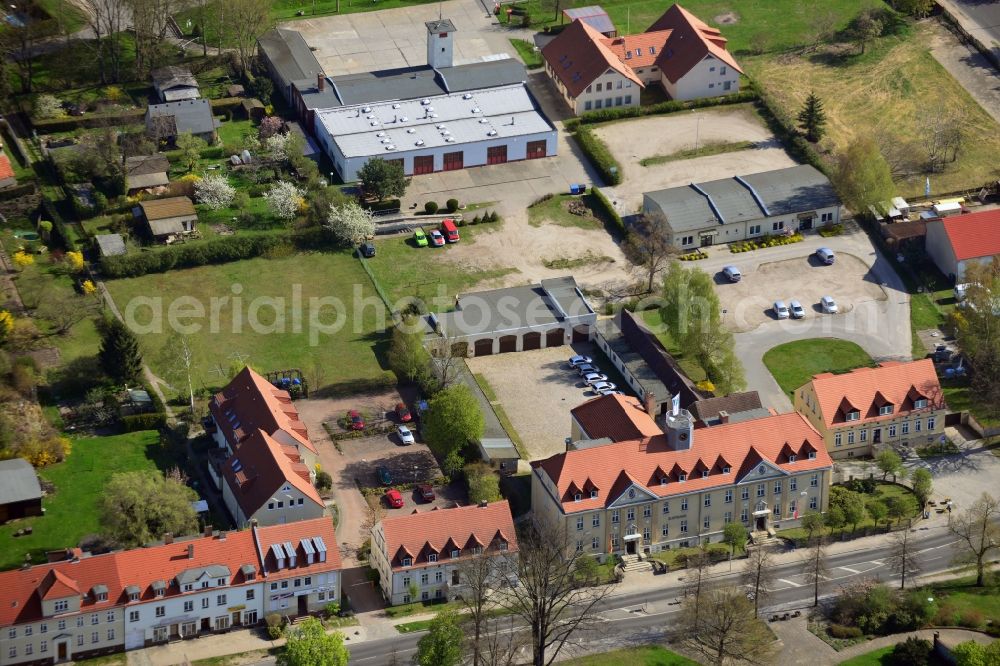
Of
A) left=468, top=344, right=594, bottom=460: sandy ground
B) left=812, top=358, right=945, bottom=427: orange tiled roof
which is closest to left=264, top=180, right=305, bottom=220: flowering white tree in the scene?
left=468, top=344, right=594, bottom=460: sandy ground

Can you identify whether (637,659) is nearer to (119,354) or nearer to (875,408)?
(875,408)

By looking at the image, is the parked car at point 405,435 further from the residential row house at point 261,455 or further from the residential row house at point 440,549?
the residential row house at point 440,549

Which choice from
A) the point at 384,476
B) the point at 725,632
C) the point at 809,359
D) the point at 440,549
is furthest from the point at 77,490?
the point at 809,359

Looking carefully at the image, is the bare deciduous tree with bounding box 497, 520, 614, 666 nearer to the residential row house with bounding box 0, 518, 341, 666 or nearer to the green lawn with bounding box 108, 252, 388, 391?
the residential row house with bounding box 0, 518, 341, 666

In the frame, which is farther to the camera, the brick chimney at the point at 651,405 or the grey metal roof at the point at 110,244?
the grey metal roof at the point at 110,244

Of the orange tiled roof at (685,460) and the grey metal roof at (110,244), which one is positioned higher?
the grey metal roof at (110,244)

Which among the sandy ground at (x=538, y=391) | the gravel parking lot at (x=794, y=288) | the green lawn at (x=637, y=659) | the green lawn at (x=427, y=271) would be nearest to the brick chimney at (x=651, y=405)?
the sandy ground at (x=538, y=391)
